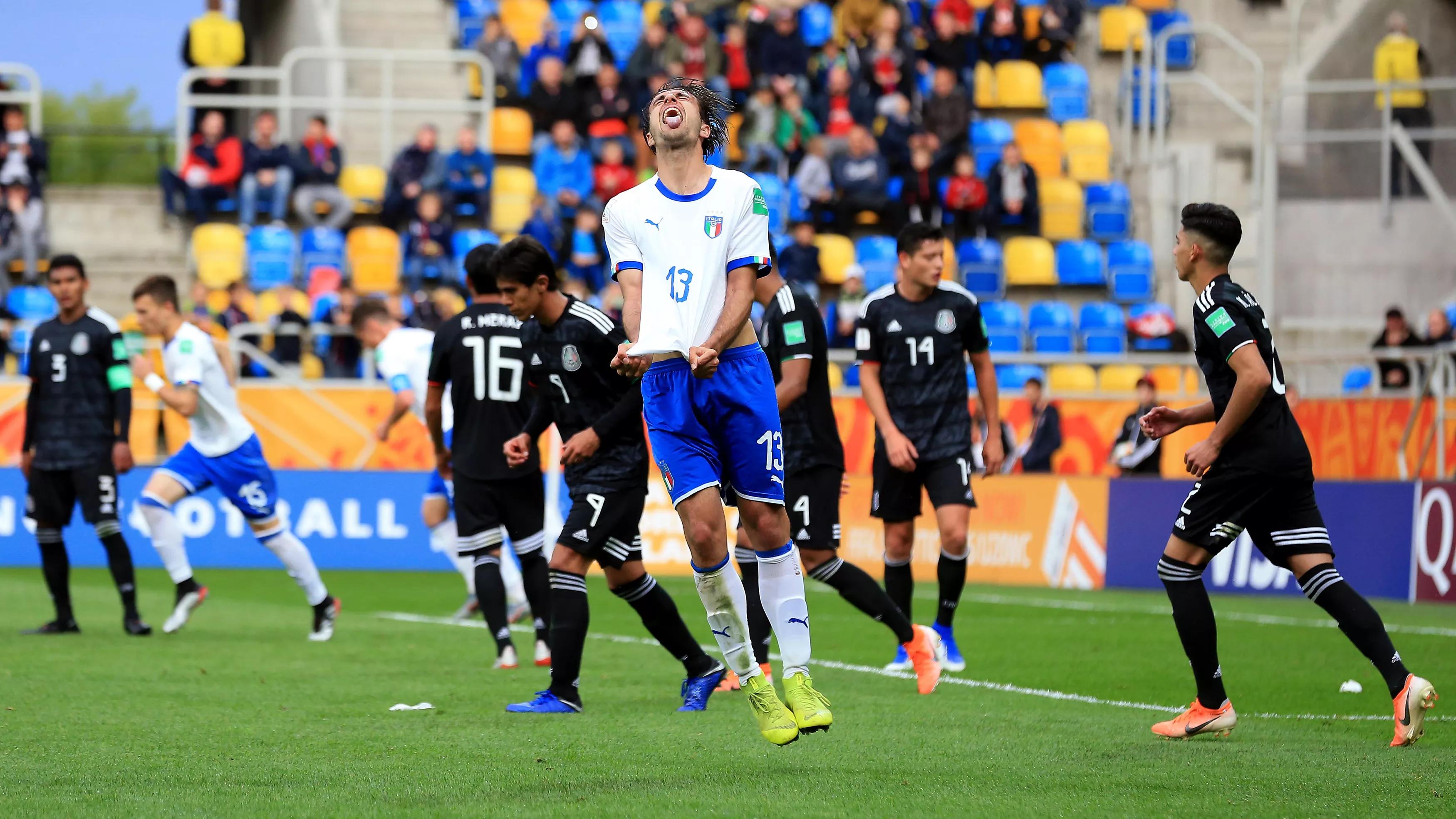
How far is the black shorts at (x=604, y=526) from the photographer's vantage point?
24.8 ft

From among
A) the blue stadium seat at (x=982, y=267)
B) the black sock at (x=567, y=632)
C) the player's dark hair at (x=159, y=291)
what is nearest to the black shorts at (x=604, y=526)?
the black sock at (x=567, y=632)

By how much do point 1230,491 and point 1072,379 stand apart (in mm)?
12741

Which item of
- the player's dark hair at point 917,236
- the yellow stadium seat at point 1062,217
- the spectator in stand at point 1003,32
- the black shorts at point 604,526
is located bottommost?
the black shorts at point 604,526

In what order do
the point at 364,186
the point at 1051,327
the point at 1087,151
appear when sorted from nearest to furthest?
1. the point at 1051,327
2. the point at 364,186
3. the point at 1087,151

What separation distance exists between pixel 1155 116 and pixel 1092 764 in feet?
65.4

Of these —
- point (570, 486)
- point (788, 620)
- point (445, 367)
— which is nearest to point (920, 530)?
point (445, 367)

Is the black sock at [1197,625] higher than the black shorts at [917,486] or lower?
lower

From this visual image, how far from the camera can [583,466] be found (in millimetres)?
7668

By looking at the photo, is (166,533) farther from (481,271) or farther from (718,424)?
(718,424)

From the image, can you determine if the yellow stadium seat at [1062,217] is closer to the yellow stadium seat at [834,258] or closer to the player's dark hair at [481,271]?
the yellow stadium seat at [834,258]

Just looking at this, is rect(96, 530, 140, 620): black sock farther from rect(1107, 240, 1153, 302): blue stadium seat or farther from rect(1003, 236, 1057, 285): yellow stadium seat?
rect(1107, 240, 1153, 302): blue stadium seat

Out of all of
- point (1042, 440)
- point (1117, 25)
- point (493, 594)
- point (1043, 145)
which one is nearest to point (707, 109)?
point (493, 594)

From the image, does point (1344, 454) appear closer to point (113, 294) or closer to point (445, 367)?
point (445, 367)

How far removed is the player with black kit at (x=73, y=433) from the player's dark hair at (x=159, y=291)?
0.61 m
